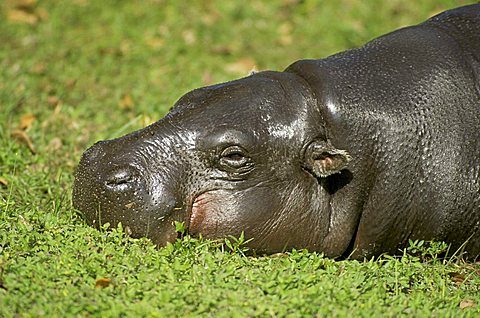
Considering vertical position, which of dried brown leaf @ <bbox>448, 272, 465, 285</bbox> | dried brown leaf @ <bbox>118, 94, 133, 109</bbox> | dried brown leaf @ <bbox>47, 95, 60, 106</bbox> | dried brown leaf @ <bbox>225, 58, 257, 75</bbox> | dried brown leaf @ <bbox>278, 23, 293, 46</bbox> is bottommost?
dried brown leaf @ <bbox>448, 272, 465, 285</bbox>

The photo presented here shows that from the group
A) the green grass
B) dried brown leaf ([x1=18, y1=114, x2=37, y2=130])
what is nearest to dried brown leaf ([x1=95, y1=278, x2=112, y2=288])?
the green grass

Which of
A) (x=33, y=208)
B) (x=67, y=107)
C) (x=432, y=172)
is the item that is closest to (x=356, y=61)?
(x=432, y=172)

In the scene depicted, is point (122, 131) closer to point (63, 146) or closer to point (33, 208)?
point (63, 146)

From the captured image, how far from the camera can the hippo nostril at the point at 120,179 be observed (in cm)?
519

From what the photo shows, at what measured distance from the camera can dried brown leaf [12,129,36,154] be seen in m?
7.16

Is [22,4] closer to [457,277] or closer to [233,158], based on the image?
[233,158]

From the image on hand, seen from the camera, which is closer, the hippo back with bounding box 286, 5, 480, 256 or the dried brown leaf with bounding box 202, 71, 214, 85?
the hippo back with bounding box 286, 5, 480, 256

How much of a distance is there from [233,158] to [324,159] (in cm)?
56

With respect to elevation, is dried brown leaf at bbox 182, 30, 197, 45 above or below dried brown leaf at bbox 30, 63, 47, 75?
above

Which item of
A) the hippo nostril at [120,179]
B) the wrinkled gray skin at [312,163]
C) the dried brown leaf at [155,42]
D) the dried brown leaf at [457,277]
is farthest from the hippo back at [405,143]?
the dried brown leaf at [155,42]

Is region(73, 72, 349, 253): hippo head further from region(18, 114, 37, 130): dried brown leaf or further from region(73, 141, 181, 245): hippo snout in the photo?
region(18, 114, 37, 130): dried brown leaf

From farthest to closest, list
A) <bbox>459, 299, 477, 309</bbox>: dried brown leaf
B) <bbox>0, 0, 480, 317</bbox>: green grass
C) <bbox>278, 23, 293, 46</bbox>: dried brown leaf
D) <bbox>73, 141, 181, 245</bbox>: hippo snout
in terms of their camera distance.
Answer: <bbox>278, 23, 293, 46</bbox>: dried brown leaf < <bbox>73, 141, 181, 245</bbox>: hippo snout < <bbox>459, 299, 477, 309</bbox>: dried brown leaf < <bbox>0, 0, 480, 317</bbox>: green grass

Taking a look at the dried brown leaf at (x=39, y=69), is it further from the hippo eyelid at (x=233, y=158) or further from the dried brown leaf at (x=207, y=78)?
the hippo eyelid at (x=233, y=158)

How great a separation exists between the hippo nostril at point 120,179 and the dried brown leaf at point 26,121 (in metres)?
2.62
